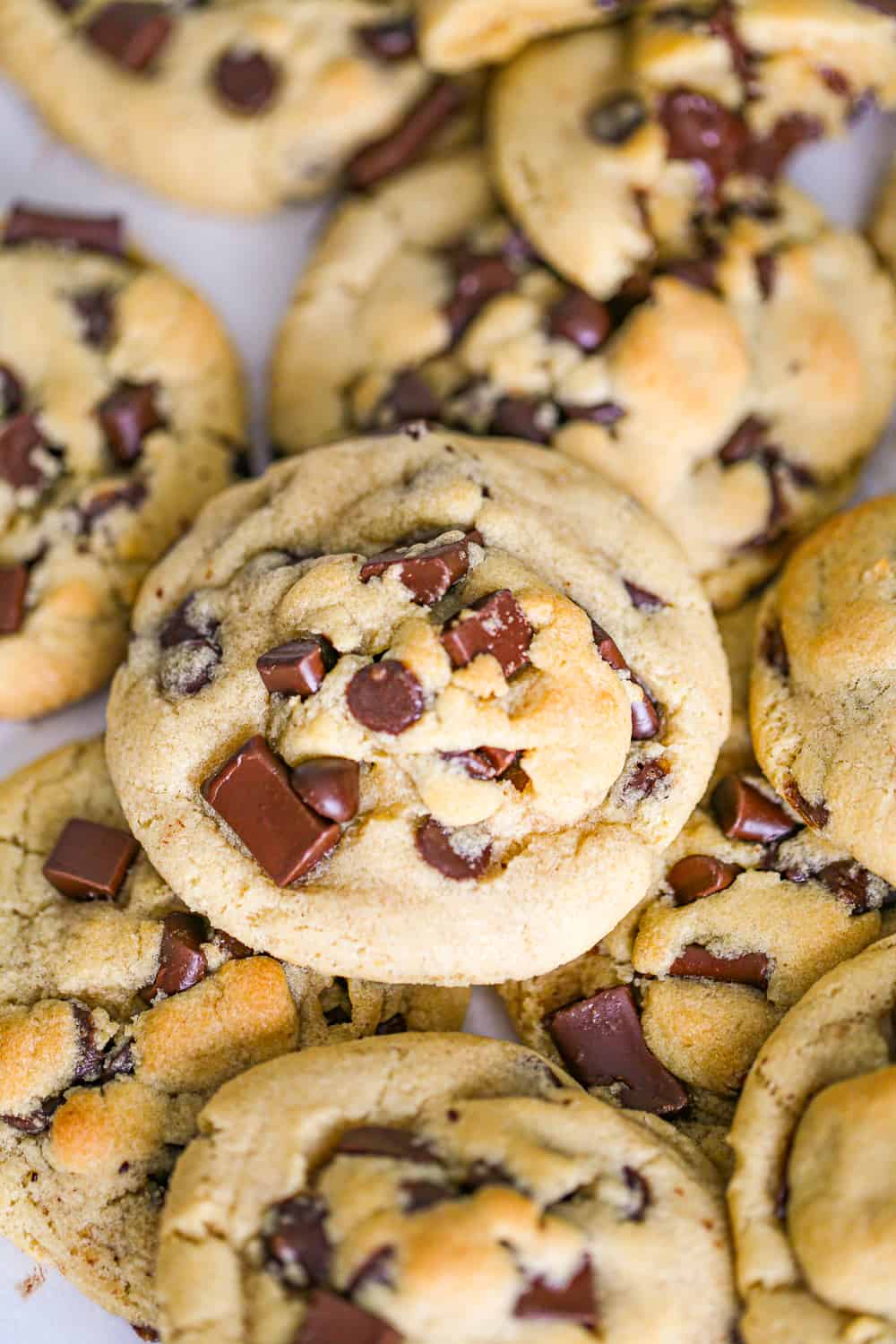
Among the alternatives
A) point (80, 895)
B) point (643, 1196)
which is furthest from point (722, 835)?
point (80, 895)

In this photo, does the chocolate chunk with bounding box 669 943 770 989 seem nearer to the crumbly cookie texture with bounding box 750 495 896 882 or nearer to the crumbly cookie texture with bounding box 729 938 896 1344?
the crumbly cookie texture with bounding box 729 938 896 1344

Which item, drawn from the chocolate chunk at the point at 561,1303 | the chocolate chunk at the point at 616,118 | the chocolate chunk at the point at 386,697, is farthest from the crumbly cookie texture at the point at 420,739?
the chocolate chunk at the point at 616,118

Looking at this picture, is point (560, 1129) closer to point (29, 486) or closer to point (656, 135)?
point (29, 486)

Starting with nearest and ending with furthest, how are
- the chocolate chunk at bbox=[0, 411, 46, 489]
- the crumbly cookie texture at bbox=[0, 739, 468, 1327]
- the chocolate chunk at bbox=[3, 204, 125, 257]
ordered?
the crumbly cookie texture at bbox=[0, 739, 468, 1327]
the chocolate chunk at bbox=[0, 411, 46, 489]
the chocolate chunk at bbox=[3, 204, 125, 257]

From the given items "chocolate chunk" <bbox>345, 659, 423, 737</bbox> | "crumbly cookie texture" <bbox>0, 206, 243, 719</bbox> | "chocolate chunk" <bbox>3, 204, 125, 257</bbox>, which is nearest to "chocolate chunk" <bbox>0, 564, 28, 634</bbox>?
"crumbly cookie texture" <bbox>0, 206, 243, 719</bbox>

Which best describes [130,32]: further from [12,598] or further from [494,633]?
[494,633]

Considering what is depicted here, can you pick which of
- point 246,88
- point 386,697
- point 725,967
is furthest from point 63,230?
point 725,967

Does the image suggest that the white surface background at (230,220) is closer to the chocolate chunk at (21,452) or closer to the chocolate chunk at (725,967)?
the chocolate chunk at (21,452)
